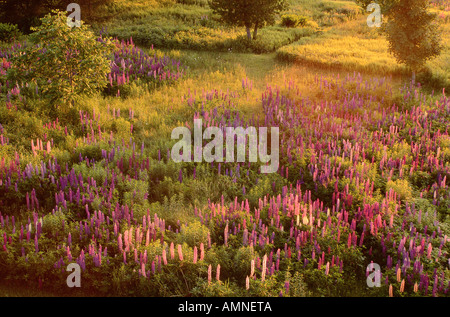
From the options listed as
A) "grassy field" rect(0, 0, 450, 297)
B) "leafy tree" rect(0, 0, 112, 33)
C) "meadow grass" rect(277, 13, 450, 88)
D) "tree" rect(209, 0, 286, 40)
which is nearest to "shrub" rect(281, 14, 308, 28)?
"meadow grass" rect(277, 13, 450, 88)

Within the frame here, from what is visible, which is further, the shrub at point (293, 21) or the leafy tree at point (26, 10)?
the shrub at point (293, 21)

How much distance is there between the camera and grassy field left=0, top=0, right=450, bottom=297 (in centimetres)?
443

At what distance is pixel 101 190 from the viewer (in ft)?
19.1

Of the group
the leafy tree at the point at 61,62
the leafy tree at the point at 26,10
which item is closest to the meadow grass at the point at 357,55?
the leafy tree at the point at 61,62

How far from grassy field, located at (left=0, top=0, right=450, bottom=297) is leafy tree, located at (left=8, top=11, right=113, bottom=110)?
0.48 meters

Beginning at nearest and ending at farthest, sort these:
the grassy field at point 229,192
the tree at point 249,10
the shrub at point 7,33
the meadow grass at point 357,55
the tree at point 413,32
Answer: the grassy field at point 229,192 < the tree at point 413,32 < the meadow grass at point 357,55 < the shrub at point 7,33 < the tree at point 249,10

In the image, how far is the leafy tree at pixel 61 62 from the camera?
29.0ft

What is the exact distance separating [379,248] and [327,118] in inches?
178

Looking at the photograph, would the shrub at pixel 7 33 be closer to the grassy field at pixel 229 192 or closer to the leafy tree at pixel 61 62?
the grassy field at pixel 229 192

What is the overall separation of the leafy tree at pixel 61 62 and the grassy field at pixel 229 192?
48 centimetres

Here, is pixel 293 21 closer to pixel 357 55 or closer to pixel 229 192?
pixel 357 55

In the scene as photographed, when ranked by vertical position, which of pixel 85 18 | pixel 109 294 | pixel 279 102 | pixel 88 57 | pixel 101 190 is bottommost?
pixel 109 294

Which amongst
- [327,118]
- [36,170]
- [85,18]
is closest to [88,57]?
[36,170]
